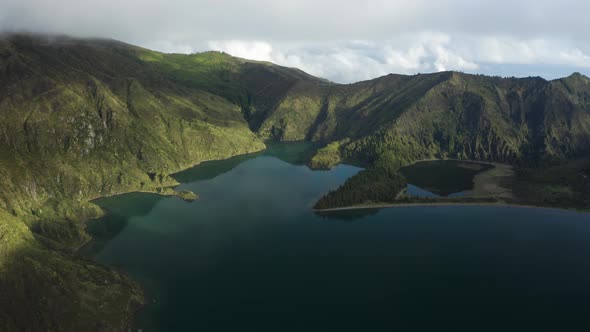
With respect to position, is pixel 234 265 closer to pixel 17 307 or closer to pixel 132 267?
pixel 132 267

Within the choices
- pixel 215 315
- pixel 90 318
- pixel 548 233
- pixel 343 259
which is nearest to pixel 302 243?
pixel 343 259

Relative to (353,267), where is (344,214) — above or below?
above

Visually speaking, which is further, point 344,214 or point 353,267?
point 344,214

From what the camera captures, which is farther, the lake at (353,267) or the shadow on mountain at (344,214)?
the shadow on mountain at (344,214)

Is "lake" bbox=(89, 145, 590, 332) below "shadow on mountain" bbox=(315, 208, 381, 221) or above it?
below

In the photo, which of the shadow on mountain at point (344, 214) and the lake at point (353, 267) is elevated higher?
the shadow on mountain at point (344, 214)

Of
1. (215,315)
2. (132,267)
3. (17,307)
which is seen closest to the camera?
(17,307)

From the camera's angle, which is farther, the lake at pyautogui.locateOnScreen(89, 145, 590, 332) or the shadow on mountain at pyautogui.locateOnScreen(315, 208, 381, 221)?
the shadow on mountain at pyautogui.locateOnScreen(315, 208, 381, 221)

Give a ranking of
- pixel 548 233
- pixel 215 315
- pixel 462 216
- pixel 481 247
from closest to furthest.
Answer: pixel 215 315, pixel 481 247, pixel 548 233, pixel 462 216
